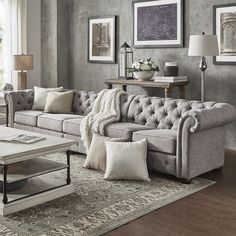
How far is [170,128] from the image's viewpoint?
504cm

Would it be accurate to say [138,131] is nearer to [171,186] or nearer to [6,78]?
[171,186]

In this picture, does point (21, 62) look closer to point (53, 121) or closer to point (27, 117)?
point (27, 117)

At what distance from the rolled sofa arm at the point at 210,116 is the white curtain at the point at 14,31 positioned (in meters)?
4.42

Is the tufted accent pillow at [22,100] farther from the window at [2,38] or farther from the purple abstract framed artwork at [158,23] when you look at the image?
the purple abstract framed artwork at [158,23]

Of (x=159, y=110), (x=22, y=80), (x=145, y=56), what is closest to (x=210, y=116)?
(x=159, y=110)

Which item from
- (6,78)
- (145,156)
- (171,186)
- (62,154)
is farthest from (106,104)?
(6,78)

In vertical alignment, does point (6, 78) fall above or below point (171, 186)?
above

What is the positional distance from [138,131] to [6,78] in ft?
13.0

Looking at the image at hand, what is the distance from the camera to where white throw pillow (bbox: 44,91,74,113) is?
20.5ft

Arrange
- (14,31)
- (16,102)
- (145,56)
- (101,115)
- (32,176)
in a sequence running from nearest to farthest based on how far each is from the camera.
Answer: (32,176), (101,115), (16,102), (145,56), (14,31)

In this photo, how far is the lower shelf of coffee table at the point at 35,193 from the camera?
12.0 ft

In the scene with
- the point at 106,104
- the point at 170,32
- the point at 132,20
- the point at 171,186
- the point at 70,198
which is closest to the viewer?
the point at 70,198

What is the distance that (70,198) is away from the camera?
400cm

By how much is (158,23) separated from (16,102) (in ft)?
7.94
